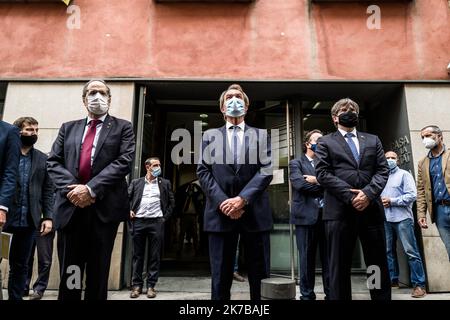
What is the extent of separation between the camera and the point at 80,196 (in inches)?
112

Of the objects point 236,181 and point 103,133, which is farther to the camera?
point 103,133

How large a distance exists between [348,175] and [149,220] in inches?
124

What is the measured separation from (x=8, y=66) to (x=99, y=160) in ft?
14.7

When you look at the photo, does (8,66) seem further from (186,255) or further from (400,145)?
(400,145)

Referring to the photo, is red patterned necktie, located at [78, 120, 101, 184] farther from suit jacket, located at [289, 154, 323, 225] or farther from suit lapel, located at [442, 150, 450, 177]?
suit lapel, located at [442, 150, 450, 177]

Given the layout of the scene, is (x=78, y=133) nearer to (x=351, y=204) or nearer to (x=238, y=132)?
(x=238, y=132)

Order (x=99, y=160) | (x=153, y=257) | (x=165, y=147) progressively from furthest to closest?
(x=165, y=147) → (x=153, y=257) → (x=99, y=160)

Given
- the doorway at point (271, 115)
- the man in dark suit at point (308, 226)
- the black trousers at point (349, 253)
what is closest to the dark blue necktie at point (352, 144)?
the black trousers at point (349, 253)

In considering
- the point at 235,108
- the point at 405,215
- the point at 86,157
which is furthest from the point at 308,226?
the point at 86,157

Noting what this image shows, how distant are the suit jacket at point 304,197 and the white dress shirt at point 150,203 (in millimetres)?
2084

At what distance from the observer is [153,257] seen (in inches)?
207

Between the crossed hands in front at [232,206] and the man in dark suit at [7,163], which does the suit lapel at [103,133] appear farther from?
the crossed hands in front at [232,206]

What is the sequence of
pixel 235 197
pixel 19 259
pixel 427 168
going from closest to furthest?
1. pixel 235 197
2. pixel 19 259
3. pixel 427 168
